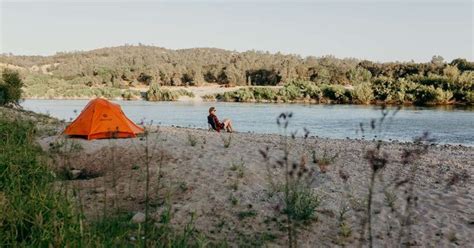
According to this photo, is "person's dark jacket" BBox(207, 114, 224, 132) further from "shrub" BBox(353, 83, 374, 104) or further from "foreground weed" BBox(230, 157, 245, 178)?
"shrub" BBox(353, 83, 374, 104)

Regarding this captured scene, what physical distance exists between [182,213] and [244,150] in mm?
4410

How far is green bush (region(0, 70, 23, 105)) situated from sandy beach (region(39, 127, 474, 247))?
53.6ft

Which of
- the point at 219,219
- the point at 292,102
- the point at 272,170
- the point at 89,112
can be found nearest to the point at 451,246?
the point at 219,219

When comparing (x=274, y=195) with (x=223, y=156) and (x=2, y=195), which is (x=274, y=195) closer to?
(x=223, y=156)

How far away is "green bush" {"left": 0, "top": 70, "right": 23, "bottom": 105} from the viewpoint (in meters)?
25.7

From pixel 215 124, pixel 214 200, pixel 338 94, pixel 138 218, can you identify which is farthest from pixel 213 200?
pixel 338 94

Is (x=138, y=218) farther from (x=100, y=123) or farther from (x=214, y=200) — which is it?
(x=100, y=123)

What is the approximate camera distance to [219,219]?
21.6 feet

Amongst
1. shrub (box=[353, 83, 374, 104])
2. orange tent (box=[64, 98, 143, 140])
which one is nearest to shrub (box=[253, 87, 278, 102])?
shrub (box=[353, 83, 374, 104])

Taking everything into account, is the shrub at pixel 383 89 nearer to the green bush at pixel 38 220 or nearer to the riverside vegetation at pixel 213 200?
the riverside vegetation at pixel 213 200

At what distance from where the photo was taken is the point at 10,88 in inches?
1038

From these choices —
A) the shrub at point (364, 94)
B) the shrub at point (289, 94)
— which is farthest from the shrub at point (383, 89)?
the shrub at point (289, 94)

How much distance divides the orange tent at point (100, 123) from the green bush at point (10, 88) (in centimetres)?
1417

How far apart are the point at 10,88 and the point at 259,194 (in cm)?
2223
